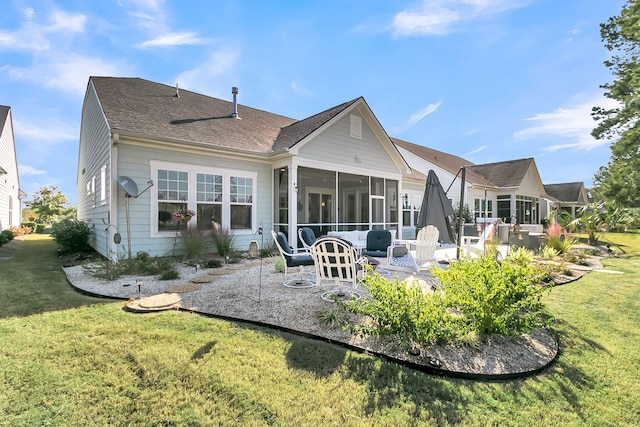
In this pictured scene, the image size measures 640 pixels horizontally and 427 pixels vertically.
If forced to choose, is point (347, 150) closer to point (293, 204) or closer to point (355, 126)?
point (355, 126)

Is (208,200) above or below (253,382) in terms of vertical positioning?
above

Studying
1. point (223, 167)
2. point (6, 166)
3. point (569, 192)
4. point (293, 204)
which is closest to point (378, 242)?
point (293, 204)

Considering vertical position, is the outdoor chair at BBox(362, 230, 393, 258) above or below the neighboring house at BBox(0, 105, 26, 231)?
below

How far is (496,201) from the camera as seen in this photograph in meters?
23.8

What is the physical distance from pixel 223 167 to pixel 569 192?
138 feet

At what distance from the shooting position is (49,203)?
33344mm

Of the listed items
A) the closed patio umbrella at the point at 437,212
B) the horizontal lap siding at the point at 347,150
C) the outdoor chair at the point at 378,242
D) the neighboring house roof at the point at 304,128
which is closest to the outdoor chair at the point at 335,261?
the outdoor chair at the point at 378,242

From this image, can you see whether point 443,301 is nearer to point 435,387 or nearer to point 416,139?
point 435,387

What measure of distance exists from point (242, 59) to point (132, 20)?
417 centimetres

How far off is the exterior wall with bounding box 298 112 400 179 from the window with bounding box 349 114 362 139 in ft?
0.39

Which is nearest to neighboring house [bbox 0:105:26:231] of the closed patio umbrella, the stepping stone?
the stepping stone

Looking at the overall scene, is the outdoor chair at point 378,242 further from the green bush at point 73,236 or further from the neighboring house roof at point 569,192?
the neighboring house roof at point 569,192

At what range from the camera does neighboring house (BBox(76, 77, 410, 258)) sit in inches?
316

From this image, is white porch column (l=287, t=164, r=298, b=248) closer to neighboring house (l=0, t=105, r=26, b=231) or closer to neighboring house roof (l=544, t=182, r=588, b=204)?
neighboring house (l=0, t=105, r=26, b=231)
